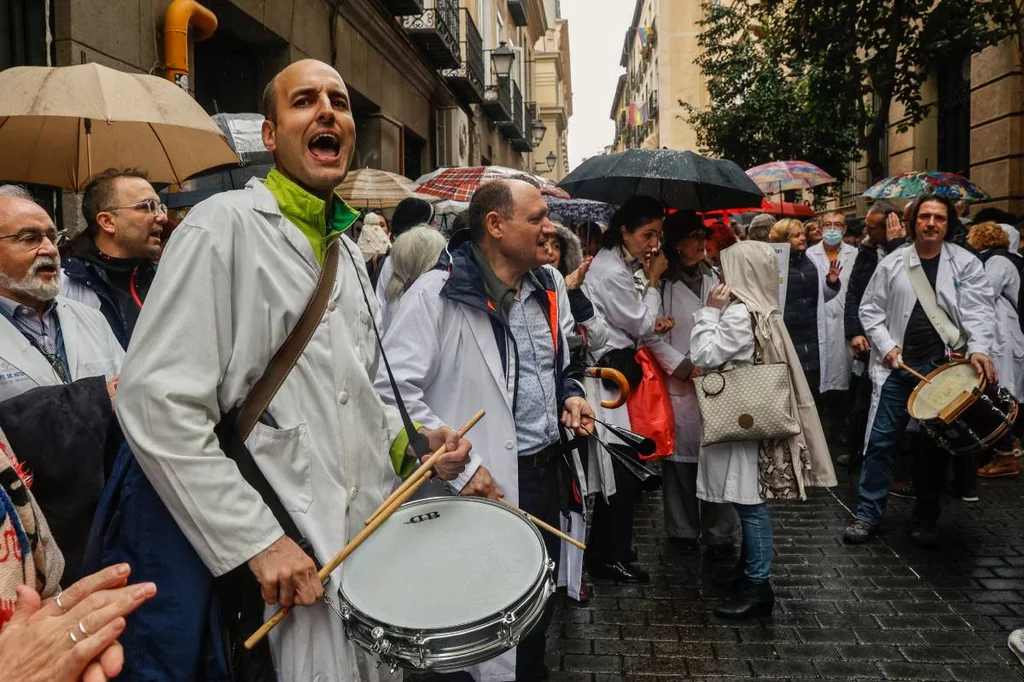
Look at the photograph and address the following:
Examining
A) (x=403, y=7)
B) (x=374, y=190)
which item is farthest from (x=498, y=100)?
(x=374, y=190)

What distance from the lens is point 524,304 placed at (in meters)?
3.66

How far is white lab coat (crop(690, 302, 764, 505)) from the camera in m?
4.61

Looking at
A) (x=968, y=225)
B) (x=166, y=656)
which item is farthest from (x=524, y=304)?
(x=968, y=225)

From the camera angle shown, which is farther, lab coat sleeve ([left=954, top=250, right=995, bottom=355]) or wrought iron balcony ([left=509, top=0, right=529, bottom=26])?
wrought iron balcony ([left=509, top=0, right=529, bottom=26])

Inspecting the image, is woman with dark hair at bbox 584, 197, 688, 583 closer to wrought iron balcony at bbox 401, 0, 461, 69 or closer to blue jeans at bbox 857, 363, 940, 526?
blue jeans at bbox 857, 363, 940, 526

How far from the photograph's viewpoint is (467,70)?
21.5 metres

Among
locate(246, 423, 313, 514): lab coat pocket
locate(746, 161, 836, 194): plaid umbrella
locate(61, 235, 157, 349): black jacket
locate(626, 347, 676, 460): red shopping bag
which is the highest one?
locate(746, 161, 836, 194): plaid umbrella

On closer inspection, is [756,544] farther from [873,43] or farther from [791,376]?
[873,43]

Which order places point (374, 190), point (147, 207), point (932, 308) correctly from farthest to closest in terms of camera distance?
1. point (374, 190)
2. point (932, 308)
3. point (147, 207)

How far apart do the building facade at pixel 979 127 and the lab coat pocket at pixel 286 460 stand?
12.4 meters

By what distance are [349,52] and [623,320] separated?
30.6 ft

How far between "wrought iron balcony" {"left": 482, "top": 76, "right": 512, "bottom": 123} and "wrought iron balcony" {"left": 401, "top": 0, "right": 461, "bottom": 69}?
498 cm

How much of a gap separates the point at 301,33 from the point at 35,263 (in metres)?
8.96

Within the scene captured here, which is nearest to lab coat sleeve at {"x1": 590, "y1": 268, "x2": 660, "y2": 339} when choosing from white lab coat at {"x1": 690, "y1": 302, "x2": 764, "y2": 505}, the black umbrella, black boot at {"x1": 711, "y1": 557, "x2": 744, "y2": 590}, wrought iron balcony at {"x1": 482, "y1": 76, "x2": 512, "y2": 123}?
white lab coat at {"x1": 690, "y1": 302, "x2": 764, "y2": 505}
